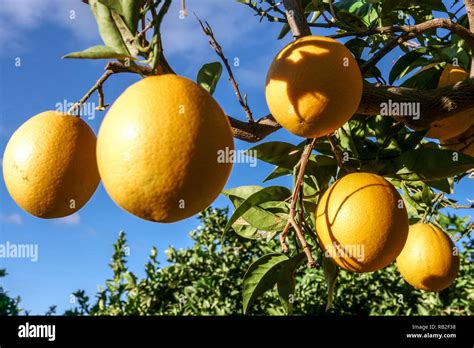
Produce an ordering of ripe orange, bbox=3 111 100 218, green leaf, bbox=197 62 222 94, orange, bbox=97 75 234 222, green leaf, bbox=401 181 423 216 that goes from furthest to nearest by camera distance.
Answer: green leaf, bbox=401 181 423 216
green leaf, bbox=197 62 222 94
ripe orange, bbox=3 111 100 218
orange, bbox=97 75 234 222

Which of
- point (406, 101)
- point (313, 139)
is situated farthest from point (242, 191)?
point (406, 101)

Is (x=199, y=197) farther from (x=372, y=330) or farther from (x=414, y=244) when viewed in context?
(x=372, y=330)

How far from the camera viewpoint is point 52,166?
0.74 metres

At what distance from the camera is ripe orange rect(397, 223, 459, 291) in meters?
1.41

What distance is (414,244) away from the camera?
146cm

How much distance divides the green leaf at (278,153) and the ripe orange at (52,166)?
0.41 meters

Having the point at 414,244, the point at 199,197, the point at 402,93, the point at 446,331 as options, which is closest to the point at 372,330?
the point at 446,331

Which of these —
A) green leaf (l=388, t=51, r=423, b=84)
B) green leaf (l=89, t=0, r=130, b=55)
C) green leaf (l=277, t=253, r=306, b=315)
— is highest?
green leaf (l=388, t=51, r=423, b=84)

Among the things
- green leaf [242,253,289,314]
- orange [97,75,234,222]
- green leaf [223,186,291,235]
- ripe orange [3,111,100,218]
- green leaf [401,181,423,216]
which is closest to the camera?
orange [97,75,234,222]

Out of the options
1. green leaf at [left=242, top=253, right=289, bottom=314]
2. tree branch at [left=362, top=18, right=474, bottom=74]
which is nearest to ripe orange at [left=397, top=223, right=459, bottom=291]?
green leaf at [left=242, top=253, right=289, bottom=314]

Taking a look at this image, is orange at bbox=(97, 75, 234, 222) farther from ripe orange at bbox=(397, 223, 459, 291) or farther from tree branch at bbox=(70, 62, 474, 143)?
ripe orange at bbox=(397, 223, 459, 291)

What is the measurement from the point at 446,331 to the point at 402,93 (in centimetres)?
148

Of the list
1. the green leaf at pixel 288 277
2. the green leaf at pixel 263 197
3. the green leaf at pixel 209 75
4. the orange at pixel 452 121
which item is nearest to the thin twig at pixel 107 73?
the green leaf at pixel 209 75

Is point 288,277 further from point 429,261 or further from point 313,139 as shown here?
point 429,261
